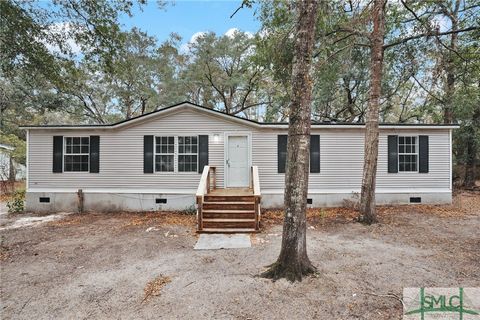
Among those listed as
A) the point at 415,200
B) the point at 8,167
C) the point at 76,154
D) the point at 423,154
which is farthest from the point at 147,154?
the point at 8,167

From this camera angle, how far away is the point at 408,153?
9180mm

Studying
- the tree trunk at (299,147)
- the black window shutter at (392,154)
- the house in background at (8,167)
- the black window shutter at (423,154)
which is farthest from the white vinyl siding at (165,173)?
the house in background at (8,167)

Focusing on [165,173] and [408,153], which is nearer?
[165,173]

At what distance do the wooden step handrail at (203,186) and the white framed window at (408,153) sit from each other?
676 centimetres

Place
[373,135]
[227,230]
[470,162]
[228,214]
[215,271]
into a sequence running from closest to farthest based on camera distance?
[215,271], [227,230], [228,214], [373,135], [470,162]

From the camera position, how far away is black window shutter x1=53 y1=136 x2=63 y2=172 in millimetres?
8930

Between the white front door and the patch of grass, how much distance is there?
205 inches

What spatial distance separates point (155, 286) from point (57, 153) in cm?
770

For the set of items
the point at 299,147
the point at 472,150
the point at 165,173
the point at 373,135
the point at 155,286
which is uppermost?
the point at 373,135

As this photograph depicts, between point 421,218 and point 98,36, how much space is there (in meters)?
9.92

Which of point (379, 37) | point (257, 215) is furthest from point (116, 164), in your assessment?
point (379, 37)

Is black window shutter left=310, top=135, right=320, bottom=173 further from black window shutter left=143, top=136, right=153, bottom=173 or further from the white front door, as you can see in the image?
black window shutter left=143, top=136, right=153, bottom=173

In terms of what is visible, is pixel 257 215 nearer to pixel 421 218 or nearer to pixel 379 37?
pixel 421 218

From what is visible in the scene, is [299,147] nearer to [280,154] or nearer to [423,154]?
[280,154]
